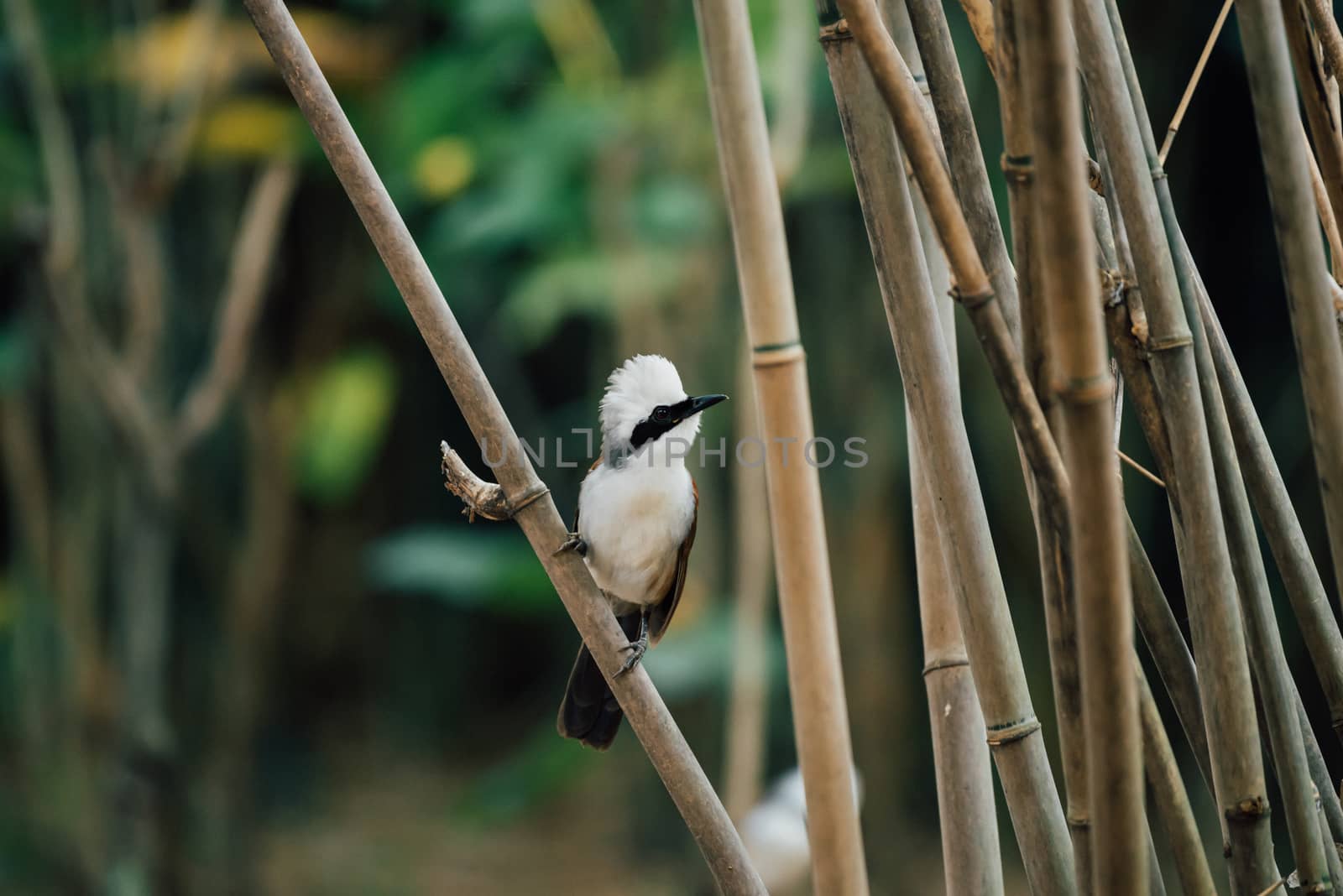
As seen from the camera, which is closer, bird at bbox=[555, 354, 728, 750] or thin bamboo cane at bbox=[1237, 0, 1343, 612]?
thin bamboo cane at bbox=[1237, 0, 1343, 612]

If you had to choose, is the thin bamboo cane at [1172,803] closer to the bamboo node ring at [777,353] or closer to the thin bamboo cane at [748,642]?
the bamboo node ring at [777,353]

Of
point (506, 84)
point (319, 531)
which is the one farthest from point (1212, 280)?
point (319, 531)

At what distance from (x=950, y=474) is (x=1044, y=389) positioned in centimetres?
6

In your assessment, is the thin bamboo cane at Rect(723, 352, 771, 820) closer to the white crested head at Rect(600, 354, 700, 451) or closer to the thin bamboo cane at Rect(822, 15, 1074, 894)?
the white crested head at Rect(600, 354, 700, 451)

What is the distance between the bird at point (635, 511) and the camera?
1.26 metres

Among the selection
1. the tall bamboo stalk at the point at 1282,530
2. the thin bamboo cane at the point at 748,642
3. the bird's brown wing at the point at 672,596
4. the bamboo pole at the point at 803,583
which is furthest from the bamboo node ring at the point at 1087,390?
the thin bamboo cane at the point at 748,642

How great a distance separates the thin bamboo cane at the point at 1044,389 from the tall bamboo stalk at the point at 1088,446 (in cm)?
6

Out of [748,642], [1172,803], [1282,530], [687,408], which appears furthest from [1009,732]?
[748,642]

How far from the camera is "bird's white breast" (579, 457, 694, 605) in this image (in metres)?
1.39

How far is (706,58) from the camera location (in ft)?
1.56

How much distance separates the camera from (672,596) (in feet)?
5.11

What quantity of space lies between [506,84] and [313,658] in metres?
2.53

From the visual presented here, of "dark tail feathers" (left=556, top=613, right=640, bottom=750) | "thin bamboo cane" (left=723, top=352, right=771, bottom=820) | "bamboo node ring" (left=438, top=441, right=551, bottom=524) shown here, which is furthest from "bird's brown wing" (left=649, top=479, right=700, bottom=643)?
"bamboo node ring" (left=438, top=441, right=551, bottom=524)

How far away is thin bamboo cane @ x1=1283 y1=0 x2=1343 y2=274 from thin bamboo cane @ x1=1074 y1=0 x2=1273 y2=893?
11 centimetres
